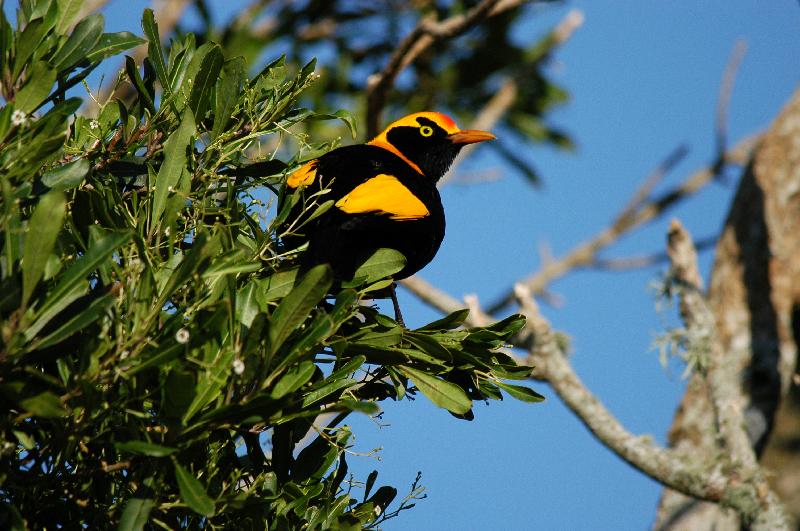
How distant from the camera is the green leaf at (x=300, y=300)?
165 cm

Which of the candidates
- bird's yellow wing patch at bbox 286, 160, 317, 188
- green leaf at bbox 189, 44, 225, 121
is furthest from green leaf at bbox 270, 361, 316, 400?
bird's yellow wing patch at bbox 286, 160, 317, 188

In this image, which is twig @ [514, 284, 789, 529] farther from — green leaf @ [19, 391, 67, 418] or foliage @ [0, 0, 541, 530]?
green leaf @ [19, 391, 67, 418]

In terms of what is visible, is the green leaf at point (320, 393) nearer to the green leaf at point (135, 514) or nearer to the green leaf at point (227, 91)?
the green leaf at point (135, 514)

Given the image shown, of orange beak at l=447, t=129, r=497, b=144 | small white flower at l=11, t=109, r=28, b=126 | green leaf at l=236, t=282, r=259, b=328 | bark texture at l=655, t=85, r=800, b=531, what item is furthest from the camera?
bark texture at l=655, t=85, r=800, b=531

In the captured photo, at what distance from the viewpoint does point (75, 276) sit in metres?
1.51

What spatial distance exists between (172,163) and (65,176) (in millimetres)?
247

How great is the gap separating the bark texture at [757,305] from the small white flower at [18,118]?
3.07m

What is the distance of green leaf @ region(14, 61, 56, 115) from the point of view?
1717 millimetres

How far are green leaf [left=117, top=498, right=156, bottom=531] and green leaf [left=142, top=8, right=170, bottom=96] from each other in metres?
0.95

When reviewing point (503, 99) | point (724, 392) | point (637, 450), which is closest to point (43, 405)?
point (637, 450)

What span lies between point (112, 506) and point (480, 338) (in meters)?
0.89

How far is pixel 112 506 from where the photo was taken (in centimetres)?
171

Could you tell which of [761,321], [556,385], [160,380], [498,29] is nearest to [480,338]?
[160,380]

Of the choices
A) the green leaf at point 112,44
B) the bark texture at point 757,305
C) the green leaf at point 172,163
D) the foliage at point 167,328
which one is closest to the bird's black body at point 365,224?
the foliage at point 167,328
